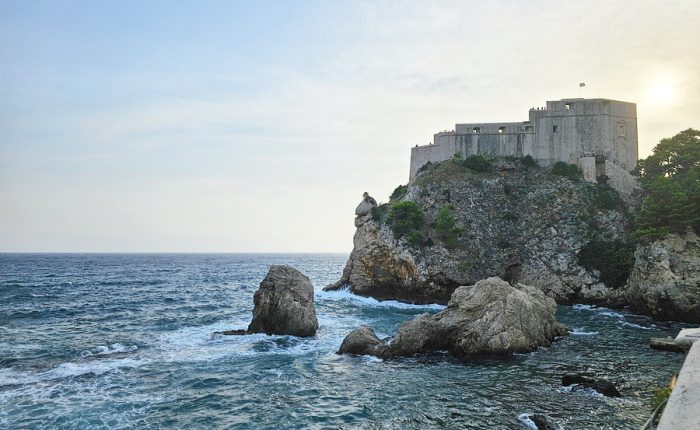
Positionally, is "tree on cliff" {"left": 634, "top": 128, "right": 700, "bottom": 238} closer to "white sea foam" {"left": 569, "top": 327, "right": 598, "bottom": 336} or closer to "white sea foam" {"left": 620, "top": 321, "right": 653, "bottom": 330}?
"white sea foam" {"left": 620, "top": 321, "right": 653, "bottom": 330}

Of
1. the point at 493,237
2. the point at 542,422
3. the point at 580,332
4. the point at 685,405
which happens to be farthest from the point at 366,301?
the point at 685,405

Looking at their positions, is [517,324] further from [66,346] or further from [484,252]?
[66,346]

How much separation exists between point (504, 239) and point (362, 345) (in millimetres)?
28836

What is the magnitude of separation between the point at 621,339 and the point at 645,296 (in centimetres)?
1068

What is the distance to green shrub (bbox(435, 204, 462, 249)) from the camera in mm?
47250

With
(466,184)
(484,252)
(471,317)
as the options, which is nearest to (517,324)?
(471,317)

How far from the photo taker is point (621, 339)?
27.5 m

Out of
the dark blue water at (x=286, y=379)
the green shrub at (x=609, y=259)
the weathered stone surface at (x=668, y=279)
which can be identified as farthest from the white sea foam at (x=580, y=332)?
the green shrub at (x=609, y=259)

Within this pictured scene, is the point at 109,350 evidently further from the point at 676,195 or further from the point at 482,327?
the point at 676,195

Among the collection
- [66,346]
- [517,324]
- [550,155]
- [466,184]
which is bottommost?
[66,346]

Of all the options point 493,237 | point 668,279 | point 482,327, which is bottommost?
point 482,327

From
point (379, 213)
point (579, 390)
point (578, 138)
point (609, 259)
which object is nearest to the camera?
point (579, 390)

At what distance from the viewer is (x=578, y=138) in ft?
178

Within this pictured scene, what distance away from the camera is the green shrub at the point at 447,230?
47.2m
